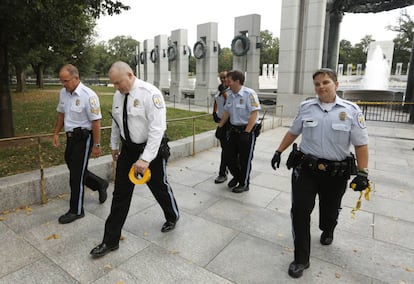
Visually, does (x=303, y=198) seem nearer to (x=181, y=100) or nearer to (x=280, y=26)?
(x=280, y=26)

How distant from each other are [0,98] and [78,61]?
32443mm

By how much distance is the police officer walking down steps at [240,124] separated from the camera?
439 cm

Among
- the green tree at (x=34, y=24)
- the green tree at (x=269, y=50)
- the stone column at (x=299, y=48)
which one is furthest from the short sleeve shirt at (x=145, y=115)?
the green tree at (x=269, y=50)

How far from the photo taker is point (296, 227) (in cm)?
267

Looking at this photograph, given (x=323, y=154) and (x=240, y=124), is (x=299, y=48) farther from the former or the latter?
(x=323, y=154)

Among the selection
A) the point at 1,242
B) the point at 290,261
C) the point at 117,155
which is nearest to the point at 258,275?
the point at 290,261

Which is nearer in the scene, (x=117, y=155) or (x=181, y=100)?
(x=117, y=155)

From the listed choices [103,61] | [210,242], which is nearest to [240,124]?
[210,242]

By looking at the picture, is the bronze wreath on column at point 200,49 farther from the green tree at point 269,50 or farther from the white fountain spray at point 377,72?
the green tree at point 269,50

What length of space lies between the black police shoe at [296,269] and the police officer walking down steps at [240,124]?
6.73 feet

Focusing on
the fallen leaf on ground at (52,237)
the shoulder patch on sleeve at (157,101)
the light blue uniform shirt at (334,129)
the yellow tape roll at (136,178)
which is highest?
the shoulder patch on sleeve at (157,101)

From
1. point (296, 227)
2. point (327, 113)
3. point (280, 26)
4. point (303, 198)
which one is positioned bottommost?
point (296, 227)

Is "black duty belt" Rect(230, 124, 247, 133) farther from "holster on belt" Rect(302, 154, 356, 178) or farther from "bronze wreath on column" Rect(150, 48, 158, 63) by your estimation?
"bronze wreath on column" Rect(150, 48, 158, 63)

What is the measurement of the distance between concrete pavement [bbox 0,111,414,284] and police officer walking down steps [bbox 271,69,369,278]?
1.53ft
